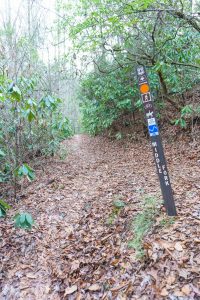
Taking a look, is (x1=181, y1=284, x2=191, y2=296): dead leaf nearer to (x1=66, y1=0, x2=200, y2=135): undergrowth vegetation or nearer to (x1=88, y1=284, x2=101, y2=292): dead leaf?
(x1=88, y1=284, x2=101, y2=292): dead leaf

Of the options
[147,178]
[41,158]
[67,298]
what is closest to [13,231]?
[67,298]

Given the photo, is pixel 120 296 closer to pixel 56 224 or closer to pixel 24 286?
pixel 24 286

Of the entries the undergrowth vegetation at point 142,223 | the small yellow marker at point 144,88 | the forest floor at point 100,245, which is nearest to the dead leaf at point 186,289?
the forest floor at point 100,245

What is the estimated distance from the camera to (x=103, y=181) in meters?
5.52

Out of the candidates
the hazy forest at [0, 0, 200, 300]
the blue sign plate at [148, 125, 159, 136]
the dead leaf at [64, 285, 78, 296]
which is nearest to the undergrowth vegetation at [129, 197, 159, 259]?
the hazy forest at [0, 0, 200, 300]

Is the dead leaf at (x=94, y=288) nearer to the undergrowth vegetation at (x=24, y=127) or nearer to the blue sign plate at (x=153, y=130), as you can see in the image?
the undergrowth vegetation at (x=24, y=127)

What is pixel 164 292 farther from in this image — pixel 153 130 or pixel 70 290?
pixel 153 130

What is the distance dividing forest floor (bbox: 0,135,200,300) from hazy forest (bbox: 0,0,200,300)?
0.01 m

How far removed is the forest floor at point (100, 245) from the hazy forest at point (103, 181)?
0.6 inches

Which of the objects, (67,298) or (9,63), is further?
(9,63)

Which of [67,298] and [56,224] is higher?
[56,224]

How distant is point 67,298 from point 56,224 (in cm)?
153

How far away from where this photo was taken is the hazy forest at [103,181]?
2510 mm

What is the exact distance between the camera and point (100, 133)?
14.2 metres
